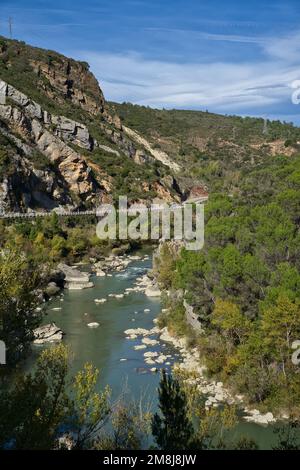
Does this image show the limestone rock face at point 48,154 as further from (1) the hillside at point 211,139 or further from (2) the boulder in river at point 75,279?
(1) the hillside at point 211,139

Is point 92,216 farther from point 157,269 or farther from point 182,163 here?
point 182,163

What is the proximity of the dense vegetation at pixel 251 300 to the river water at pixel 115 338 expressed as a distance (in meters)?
1.96

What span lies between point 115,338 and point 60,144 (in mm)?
46151

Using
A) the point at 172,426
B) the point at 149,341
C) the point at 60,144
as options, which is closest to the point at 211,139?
the point at 60,144

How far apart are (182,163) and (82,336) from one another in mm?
83207

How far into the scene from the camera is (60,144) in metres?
72.2

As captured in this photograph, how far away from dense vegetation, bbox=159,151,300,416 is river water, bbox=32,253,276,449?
1.96m

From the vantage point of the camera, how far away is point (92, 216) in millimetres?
66188

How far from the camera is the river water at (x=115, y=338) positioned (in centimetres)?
2323

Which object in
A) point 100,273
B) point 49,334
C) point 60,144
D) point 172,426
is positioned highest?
point 60,144

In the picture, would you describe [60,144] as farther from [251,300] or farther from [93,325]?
[251,300]

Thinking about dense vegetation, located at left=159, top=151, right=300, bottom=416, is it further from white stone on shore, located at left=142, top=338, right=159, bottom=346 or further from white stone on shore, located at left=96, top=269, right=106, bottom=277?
white stone on shore, located at left=96, top=269, right=106, bottom=277

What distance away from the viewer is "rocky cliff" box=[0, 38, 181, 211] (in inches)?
2549

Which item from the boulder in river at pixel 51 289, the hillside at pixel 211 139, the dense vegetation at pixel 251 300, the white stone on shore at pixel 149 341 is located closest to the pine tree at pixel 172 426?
the dense vegetation at pixel 251 300
